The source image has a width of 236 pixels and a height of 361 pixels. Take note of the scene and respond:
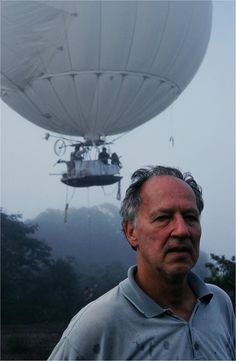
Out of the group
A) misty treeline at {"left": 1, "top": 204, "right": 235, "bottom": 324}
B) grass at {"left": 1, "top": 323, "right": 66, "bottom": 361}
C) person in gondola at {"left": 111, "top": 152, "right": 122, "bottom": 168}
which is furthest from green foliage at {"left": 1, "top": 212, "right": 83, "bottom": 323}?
person in gondola at {"left": 111, "top": 152, "right": 122, "bottom": 168}

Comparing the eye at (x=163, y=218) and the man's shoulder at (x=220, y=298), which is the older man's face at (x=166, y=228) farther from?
the man's shoulder at (x=220, y=298)

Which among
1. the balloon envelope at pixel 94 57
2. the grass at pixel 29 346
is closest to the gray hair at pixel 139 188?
the grass at pixel 29 346

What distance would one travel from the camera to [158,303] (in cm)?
128

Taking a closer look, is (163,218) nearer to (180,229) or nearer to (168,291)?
(180,229)

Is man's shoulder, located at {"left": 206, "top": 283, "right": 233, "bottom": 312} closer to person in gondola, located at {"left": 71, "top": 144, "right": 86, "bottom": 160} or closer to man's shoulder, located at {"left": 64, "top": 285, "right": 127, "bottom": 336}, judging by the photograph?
man's shoulder, located at {"left": 64, "top": 285, "right": 127, "bottom": 336}

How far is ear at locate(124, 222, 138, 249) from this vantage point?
1.33m

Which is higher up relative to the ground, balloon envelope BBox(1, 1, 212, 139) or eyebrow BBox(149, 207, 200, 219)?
balloon envelope BBox(1, 1, 212, 139)

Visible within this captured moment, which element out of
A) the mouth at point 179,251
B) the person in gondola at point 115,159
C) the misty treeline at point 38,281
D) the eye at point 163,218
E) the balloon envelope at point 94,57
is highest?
the balloon envelope at point 94,57

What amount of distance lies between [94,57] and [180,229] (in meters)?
13.0

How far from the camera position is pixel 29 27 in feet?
43.9

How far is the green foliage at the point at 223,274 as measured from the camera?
300 inches

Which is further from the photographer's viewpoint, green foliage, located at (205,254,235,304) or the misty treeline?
the misty treeline

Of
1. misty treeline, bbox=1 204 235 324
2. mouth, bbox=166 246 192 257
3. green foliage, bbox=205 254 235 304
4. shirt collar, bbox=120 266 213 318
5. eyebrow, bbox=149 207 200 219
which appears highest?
eyebrow, bbox=149 207 200 219

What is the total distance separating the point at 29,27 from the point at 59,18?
703 millimetres
